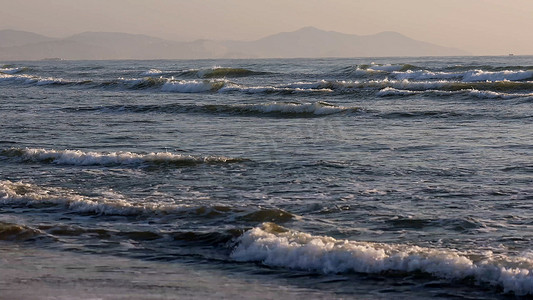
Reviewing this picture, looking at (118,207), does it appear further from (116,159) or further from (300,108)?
(300,108)

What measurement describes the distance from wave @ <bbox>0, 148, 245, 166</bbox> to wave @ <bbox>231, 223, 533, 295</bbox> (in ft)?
18.0

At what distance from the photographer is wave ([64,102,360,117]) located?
78.8 ft

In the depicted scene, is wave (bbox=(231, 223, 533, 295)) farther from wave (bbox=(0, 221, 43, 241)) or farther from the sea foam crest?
wave (bbox=(0, 221, 43, 241))

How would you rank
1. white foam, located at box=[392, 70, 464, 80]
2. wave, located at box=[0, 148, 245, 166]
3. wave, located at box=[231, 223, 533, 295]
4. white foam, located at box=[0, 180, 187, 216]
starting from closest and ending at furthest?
wave, located at box=[231, 223, 533, 295]
white foam, located at box=[0, 180, 187, 216]
wave, located at box=[0, 148, 245, 166]
white foam, located at box=[392, 70, 464, 80]

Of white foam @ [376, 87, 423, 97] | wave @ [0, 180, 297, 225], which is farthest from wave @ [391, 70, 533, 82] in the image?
wave @ [0, 180, 297, 225]

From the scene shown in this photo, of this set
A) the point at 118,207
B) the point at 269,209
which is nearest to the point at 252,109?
the point at 118,207

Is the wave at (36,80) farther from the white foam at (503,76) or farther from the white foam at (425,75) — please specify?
the white foam at (503,76)

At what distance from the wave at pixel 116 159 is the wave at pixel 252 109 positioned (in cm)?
1011

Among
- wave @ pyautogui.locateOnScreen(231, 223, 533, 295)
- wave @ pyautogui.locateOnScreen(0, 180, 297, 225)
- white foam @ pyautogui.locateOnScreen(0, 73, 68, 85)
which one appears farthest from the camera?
white foam @ pyautogui.locateOnScreen(0, 73, 68, 85)

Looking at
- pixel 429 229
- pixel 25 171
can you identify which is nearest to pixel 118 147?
pixel 25 171

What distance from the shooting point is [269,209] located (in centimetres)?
955

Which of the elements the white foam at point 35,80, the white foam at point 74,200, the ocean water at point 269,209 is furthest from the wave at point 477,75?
the white foam at point 74,200

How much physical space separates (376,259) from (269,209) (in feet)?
7.95

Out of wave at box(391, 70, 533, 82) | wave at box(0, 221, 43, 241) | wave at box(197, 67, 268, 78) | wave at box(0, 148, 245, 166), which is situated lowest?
wave at box(0, 221, 43, 241)
